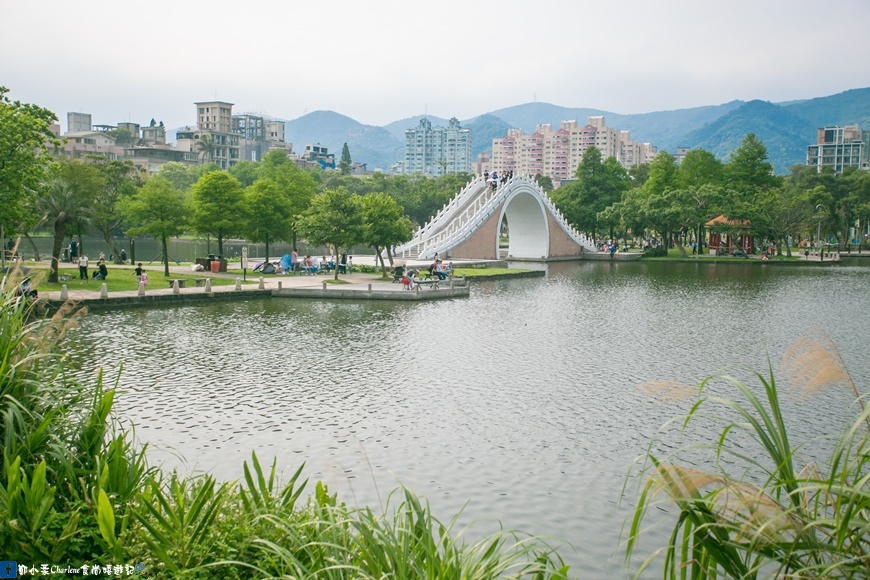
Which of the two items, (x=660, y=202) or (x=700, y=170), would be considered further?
(x=700, y=170)

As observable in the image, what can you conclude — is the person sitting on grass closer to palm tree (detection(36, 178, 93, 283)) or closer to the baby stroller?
palm tree (detection(36, 178, 93, 283))

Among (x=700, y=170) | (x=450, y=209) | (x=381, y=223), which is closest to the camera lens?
(x=381, y=223)

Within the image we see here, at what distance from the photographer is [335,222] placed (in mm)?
36656

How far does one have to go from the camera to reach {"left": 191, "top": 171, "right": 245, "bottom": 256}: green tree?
39688 millimetres

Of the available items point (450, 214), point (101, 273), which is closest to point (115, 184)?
point (450, 214)

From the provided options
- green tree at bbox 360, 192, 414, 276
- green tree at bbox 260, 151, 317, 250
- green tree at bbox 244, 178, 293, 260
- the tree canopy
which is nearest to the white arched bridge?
green tree at bbox 260, 151, 317, 250

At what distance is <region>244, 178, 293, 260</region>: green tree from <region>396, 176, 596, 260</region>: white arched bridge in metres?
10.5

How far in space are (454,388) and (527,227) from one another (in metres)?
53.6

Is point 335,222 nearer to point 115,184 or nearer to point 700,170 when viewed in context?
point 115,184

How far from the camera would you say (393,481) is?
427 inches

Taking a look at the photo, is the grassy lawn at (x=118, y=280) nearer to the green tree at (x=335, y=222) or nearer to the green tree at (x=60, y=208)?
the green tree at (x=60, y=208)

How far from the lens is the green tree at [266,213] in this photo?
1702 inches

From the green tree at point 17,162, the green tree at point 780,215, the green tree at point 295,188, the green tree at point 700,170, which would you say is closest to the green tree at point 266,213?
the green tree at point 295,188

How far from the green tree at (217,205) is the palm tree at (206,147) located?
3857 inches
